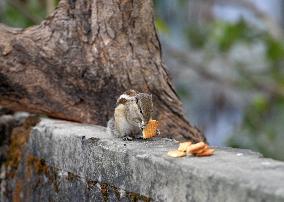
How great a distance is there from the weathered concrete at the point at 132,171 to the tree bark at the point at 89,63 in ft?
0.66

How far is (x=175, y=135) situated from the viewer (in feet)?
14.5

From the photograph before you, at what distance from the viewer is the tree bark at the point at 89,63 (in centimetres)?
436

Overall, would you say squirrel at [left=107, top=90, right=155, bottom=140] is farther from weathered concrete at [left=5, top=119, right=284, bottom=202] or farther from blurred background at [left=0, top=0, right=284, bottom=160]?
blurred background at [left=0, top=0, right=284, bottom=160]

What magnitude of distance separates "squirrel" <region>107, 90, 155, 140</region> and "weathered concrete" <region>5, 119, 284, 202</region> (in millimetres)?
79

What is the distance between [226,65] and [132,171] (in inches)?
282

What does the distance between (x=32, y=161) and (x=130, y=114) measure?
893 mm

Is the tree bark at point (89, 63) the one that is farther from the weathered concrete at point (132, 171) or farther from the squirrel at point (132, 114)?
the squirrel at point (132, 114)

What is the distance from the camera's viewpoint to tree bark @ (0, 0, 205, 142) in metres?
4.36

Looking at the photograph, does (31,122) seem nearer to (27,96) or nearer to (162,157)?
(27,96)

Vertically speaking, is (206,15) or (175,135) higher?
(206,15)

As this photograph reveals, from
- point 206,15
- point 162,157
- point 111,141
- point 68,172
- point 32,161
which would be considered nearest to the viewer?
point 162,157

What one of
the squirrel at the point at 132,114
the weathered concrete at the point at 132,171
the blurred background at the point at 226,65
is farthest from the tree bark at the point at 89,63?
the blurred background at the point at 226,65

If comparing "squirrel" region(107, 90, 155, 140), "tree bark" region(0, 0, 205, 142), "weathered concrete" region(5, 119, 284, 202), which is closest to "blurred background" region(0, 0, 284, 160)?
"tree bark" region(0, 0, 205, 142)

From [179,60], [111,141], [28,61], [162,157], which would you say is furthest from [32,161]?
[179,60]
